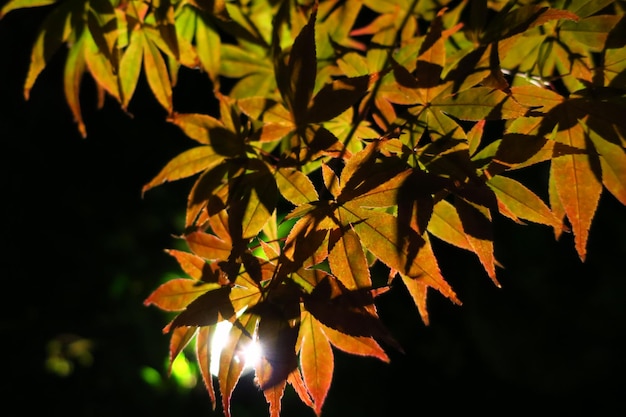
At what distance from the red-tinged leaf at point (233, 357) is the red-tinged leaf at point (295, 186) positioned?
0.49 ft

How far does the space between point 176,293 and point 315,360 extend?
22cm

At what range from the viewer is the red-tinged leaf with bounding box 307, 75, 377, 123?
543mm

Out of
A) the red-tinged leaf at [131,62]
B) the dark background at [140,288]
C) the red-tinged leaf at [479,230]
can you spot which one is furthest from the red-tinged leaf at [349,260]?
the dark background at [140,288]

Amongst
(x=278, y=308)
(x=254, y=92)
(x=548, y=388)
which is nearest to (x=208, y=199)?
(x=278, y=308)

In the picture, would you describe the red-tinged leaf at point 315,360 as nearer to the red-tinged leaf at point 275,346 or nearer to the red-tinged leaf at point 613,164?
the red-tinged leaf at point 275,346

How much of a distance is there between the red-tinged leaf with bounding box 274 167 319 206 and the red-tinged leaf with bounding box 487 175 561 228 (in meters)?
0.23

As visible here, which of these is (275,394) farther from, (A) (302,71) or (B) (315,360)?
(A) (302,71)

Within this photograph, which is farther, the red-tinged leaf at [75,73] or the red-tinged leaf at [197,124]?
the red-tinged leaf at [75,73]

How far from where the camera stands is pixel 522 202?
0.60m

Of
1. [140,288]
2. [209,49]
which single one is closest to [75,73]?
[209,49]

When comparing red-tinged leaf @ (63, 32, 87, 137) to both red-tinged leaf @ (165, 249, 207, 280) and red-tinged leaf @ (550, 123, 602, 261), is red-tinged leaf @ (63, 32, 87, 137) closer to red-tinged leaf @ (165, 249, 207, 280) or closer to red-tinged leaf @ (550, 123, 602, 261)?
red-tinged leaf @ (165, 249, 207, 280)

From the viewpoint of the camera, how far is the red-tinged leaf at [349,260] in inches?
20.8

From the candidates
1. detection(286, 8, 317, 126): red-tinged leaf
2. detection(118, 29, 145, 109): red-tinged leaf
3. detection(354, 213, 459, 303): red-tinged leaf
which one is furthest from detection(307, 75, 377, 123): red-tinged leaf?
detection(118, 29, 145, 109): red-tinged leaf

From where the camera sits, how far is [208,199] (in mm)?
654
